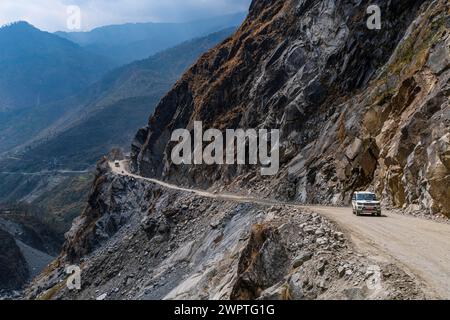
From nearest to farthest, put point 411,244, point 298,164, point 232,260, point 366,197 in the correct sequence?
point 411,244, point 232,260, point 366,197, point 298,164

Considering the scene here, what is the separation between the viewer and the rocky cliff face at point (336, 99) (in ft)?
93.4

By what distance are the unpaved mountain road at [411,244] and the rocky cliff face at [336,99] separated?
10.9 ft

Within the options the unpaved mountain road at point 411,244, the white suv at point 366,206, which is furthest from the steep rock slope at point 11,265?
the unpaved mountain road at point 411,244

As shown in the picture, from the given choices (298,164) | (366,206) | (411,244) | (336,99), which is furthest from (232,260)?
(336,99)

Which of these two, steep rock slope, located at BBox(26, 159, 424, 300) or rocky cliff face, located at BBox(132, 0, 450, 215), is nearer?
steep rock slope, located at BBox(26, 159, 424, 300)

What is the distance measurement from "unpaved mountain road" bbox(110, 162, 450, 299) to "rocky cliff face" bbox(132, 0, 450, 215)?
332 centimetres

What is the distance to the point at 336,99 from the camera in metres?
48.3

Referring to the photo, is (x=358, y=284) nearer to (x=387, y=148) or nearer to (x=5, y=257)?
(x=387, y=148)

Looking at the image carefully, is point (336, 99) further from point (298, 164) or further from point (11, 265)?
point (11, 265)

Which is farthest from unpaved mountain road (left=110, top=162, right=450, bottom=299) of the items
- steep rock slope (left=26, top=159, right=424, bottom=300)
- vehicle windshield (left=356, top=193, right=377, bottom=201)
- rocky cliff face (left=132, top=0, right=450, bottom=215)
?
rocky cliff face (left=132, top=0, right=450, bottom=215)

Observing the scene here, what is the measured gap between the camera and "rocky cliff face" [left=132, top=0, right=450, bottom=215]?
1120 inches

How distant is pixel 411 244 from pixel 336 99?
3255 cm

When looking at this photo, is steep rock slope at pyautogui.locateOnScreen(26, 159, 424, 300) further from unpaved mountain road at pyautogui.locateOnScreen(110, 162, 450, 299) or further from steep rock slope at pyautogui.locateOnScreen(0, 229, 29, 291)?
steep rock slope at pyautogui.locateOnScreen(0, 229, 29, 291)
